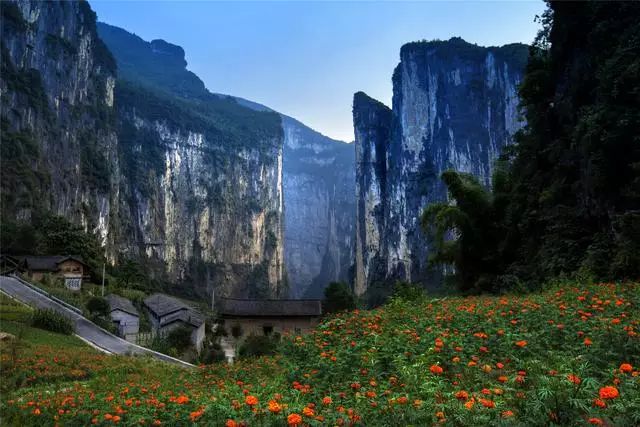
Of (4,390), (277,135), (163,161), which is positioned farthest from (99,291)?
(277,135)

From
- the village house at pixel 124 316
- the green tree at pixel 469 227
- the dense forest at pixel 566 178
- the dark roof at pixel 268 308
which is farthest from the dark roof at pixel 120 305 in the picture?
the green tree at pixel 469 227

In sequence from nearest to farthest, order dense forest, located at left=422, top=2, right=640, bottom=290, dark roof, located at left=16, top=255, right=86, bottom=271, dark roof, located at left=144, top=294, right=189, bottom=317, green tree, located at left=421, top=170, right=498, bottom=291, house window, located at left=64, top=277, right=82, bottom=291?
dense forest, located at left=422, top=2, right=640, bottom=290 < green tree, located at left=421, top=170, right=498, bottom=291 < dark roof, located at left=144, top=294, right=189, bottom=317 < house window, located at left=64, top=277, right=82, bottom=291 < dark roof, located at left=16, top=255, right=86, bottom=271

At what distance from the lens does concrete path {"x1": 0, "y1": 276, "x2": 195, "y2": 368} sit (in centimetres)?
2552

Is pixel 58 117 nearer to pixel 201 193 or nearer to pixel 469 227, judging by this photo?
pixel 201 193

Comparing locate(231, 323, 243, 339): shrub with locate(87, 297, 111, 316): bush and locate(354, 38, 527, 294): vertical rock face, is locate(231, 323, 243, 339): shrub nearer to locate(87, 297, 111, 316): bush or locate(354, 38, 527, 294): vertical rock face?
locate(87, 297, 111, 316): bush

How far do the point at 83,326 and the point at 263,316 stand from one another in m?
15.4

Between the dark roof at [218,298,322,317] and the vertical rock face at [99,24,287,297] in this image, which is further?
the vertical rock face at [99,24,287,297]

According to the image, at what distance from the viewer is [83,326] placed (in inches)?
1182

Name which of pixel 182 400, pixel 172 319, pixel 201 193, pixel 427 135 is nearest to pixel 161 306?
pixel 172 319

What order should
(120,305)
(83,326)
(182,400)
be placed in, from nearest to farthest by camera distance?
(182,400)
(83,326)
(120,305)

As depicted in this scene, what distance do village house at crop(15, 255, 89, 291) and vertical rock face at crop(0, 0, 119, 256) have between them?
1632 centimetres

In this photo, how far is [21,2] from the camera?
257 ft

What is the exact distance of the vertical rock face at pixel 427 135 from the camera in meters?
99.7

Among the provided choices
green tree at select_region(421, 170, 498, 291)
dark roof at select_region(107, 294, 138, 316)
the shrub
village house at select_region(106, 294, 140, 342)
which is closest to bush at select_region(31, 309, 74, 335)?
village house at select_region(106, 294, 140, 342)
